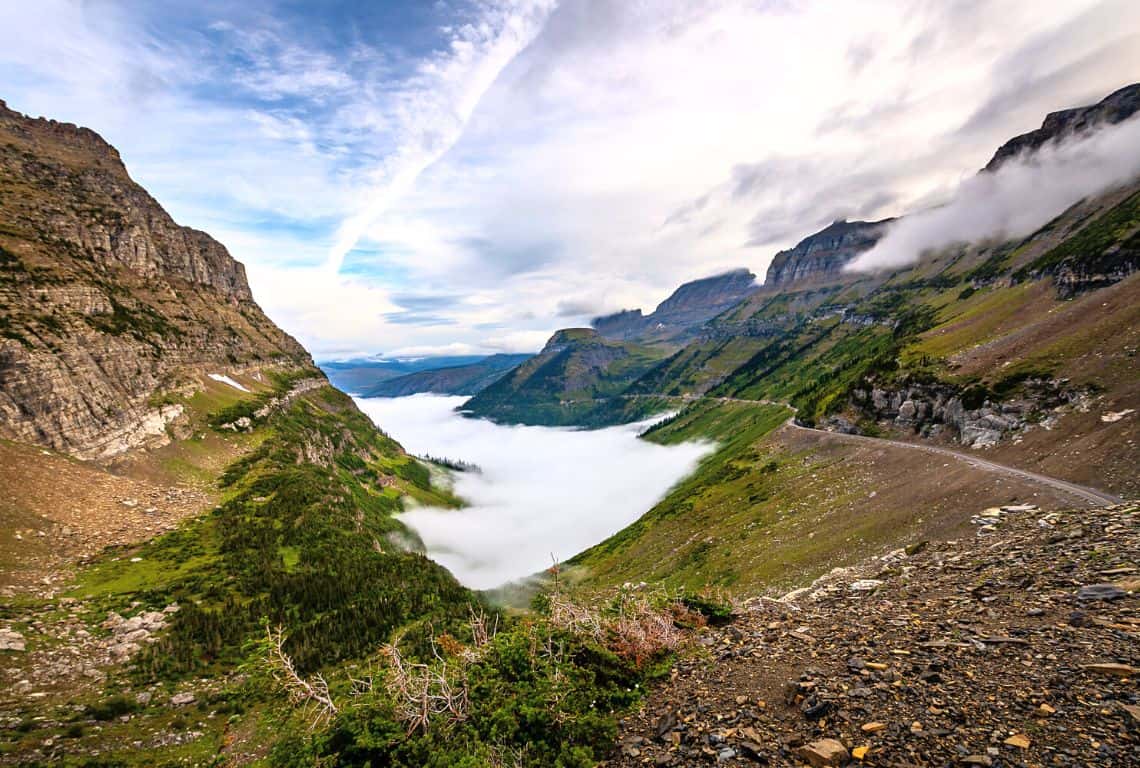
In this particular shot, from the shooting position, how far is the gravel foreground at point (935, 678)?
764 cm

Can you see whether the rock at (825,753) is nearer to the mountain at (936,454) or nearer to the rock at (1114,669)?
the rock at (1114,669)

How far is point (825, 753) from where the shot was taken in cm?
818

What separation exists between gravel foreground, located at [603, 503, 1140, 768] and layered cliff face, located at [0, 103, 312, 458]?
97734 mm

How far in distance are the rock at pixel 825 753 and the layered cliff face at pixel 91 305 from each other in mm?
99792

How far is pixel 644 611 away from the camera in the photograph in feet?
52.4

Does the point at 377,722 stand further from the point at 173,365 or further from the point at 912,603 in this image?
the point at 173,365

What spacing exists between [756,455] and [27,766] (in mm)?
132557

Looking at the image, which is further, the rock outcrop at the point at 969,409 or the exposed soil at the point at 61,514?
the rock outcrop at the point at 969,409

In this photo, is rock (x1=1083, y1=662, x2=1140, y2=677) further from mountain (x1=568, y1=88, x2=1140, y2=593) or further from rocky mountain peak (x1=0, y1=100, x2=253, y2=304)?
rocky mountain peak (x1=0, y1=100, x2=253, y2=304)

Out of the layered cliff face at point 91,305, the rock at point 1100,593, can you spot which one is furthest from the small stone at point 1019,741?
the layered cliff face at point 91,305

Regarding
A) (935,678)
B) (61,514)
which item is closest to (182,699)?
(61,514)

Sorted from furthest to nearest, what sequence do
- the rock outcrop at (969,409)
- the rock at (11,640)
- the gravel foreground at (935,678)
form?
the rock outcrop at (969,409)
the rock at (11,640)
the gravel foreground at (935,678)

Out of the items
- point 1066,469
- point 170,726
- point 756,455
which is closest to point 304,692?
point 170,726

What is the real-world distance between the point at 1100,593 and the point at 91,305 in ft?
514
